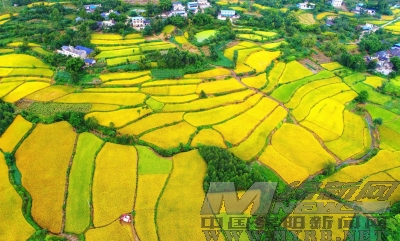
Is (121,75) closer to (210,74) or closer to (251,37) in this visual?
(210,74)

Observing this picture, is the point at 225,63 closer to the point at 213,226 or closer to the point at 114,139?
the point at 114,139

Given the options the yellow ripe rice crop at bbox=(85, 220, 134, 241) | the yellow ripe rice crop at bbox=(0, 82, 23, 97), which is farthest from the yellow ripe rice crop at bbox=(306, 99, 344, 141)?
the yellow ripe rice crop at bbox=(0, 82, 23, 97)

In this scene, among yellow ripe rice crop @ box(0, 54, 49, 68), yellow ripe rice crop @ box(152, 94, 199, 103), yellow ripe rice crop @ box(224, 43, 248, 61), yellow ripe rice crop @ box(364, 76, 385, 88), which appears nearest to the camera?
yellow ripe rice crop @ box(152, 94, 199, 103)

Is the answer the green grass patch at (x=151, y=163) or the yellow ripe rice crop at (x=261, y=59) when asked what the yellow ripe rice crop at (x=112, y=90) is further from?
the yellow ripe rice crop at (x=261, y=59)

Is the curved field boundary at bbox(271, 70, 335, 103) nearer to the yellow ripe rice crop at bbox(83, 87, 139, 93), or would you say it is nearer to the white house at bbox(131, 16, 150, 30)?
the yellow ripe rice crop at bbox(83, 87, 139, 93)

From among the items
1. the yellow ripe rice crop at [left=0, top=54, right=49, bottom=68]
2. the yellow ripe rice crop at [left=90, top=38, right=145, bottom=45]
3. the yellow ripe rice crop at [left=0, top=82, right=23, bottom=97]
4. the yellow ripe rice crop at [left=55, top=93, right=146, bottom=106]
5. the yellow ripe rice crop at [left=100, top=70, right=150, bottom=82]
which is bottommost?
the yellow ripe rice crop at [left=55, top=93, right=146, bottom=106]

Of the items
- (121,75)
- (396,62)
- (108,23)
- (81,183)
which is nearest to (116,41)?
(108,23)

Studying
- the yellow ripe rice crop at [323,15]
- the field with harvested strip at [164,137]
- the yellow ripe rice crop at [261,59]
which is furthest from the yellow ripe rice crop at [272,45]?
the yellow ripe rice crop at [323,15]
